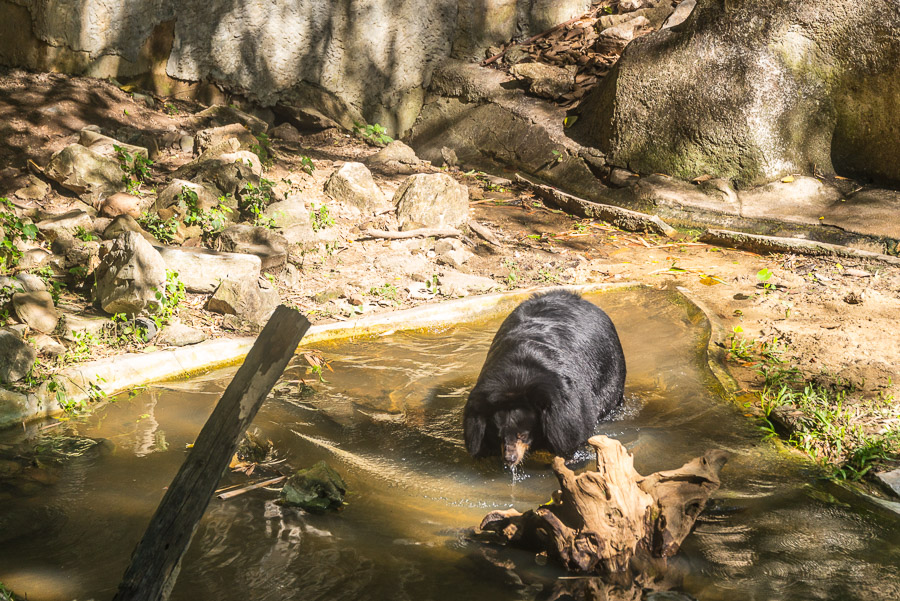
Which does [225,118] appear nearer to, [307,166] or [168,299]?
[307,166]

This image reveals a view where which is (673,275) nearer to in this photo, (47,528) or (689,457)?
(689,457)

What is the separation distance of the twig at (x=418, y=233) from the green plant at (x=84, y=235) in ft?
9.15

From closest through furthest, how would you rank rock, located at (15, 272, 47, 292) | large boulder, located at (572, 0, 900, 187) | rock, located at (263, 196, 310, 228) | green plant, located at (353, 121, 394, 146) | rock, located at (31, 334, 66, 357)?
1. rock, located at (31, 334, 66, 357)
2. rock, located at (15, 272, 47, 292)
3. rock, located at (263, 196, 310, 228)
4. large boulder, located at (572, 0, 900, 187)
5. green plant, located at (353, 121, 394, 146)

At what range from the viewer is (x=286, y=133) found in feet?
35.2

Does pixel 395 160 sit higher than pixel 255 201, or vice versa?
pixel 395 160

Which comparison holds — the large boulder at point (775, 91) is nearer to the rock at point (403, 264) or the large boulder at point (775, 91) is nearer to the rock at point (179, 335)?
the rock at point (403, 264)

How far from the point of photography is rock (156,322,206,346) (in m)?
5.52

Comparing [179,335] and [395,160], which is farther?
[395,160]

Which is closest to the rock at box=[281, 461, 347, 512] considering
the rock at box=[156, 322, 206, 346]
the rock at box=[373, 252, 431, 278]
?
the rock at box=[156, 322, 206, 346]

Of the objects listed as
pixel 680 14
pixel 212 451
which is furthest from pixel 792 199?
pixel 212 451

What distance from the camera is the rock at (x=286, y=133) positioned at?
10.7 m

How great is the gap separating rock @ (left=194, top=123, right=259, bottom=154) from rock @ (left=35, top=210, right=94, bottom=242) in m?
2.29

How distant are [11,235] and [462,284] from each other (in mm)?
4027

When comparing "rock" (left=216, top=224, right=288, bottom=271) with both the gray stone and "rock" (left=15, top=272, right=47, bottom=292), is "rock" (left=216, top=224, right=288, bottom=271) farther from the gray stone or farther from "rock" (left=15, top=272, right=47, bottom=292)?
the gray stone
